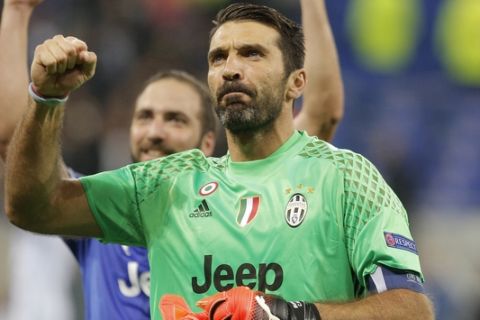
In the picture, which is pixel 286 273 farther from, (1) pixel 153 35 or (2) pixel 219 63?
(1) pixel 153 35

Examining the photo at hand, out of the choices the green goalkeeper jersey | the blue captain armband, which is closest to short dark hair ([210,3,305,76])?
the green goalkeeper jersey

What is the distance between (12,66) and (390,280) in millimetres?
2285

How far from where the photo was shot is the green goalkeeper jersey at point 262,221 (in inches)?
176

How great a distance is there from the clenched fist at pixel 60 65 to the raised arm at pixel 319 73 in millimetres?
1936

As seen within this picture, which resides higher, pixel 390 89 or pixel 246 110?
pixel 390 89

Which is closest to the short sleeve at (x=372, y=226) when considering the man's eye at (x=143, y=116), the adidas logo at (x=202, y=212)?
the adidas logo at (x=202, y=212)

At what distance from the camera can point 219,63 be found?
4.93m

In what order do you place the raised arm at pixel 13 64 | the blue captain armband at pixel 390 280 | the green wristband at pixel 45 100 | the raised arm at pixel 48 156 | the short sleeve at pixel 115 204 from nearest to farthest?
the blue captain armband at pixel 390 280, the raised arm at pixel 48 156, the green wristband at pixel 45 100, the short sleeve at pixel 115 204, the raised arm at pixel 13 64

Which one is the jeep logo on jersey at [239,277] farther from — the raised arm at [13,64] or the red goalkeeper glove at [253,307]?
the raised arm at [13,64]

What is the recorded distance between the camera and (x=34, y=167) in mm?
4609

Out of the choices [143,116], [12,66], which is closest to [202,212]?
[12,66]

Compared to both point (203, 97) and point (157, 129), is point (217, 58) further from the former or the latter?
point (203, 97)

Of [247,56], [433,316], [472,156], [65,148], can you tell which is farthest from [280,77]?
[472,156]

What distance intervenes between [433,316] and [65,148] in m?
9.12
